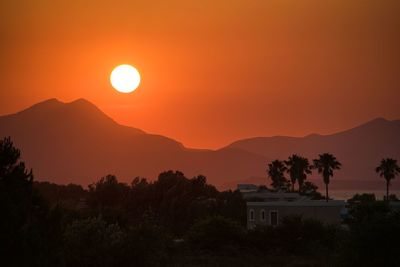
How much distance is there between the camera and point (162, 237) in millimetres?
53281

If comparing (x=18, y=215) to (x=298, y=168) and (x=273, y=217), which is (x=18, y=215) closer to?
(x=273, y=217)

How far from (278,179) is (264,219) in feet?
174

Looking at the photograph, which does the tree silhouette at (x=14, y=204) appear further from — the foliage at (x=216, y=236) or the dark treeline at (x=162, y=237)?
the foliage at (x=216, y=236)

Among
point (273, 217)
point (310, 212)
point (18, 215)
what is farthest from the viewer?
point (273, 217)

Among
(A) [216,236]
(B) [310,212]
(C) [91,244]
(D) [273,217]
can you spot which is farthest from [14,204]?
(B) [310,212]

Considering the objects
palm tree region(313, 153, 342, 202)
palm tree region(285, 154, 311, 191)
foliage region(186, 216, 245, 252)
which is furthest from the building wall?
palm tree region(285, 154, 311, 191)

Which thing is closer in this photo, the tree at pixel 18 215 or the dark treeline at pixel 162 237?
the tree at pixel 18 215

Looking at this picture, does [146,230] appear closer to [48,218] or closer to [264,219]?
[48,218]

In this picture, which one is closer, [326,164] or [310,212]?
[310,212]

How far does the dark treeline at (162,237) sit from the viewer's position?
123ft

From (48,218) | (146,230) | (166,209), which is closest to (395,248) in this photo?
(146,230)

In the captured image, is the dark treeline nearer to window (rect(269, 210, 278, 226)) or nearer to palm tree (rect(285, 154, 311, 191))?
window (rect(269, 210, 278, 226))

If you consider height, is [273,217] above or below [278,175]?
below

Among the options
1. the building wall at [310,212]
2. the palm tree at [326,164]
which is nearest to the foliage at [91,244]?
the building wall at [310,212]
